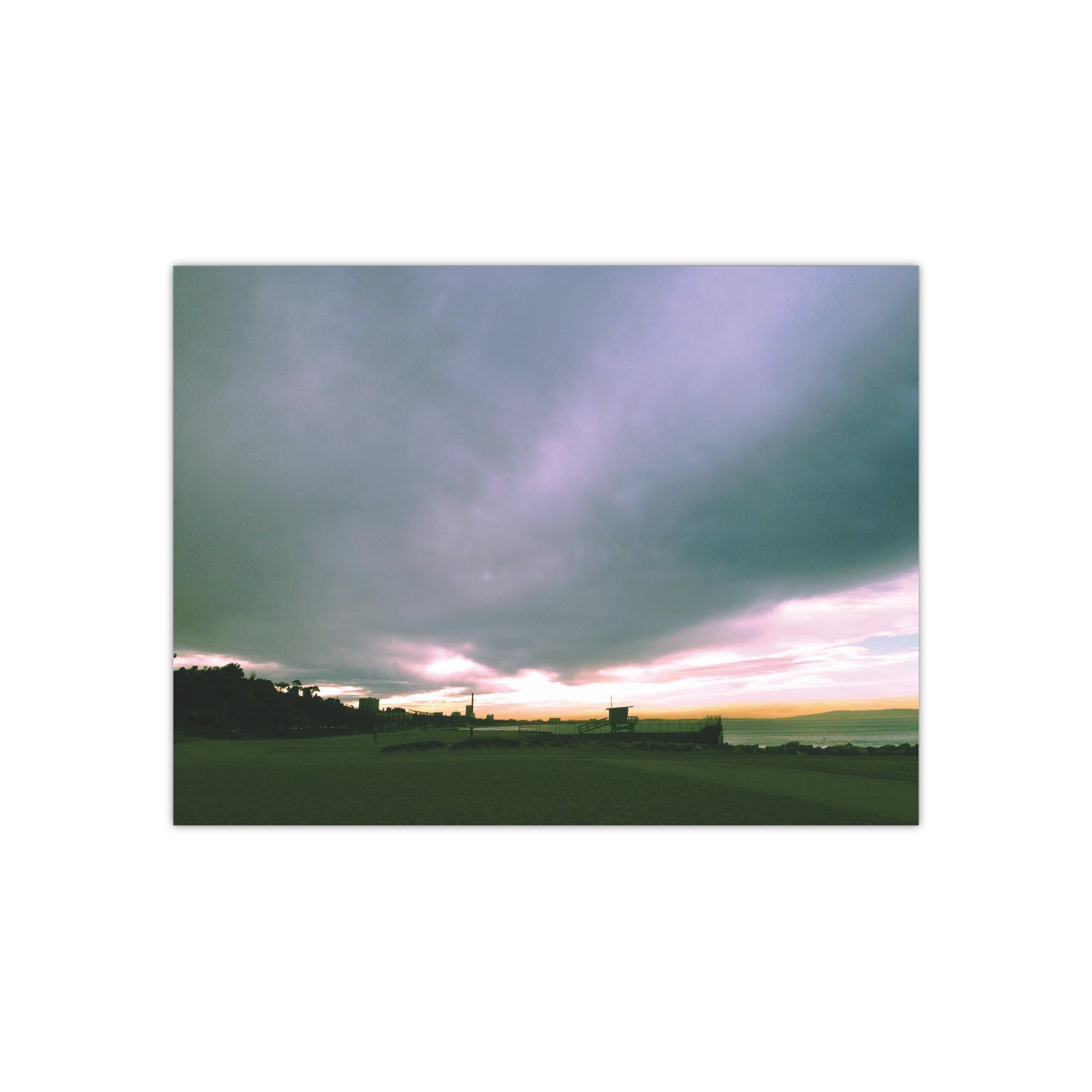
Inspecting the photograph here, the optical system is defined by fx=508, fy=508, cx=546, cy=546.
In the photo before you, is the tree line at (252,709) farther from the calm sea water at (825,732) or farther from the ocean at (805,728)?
the calm sea water at (825,732)

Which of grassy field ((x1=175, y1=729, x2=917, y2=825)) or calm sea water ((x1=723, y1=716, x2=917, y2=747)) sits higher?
calm sea water ((x1=723, y1=716, x2=917, y2=747))

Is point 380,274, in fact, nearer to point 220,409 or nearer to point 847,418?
point 220,409

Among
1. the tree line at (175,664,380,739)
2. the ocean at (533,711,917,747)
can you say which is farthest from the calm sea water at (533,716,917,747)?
the tree line at (175,664,380,739)

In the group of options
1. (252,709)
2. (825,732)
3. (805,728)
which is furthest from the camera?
(805,728)

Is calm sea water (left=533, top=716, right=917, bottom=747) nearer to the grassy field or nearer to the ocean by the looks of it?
the ocean

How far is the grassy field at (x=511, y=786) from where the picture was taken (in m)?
3.90

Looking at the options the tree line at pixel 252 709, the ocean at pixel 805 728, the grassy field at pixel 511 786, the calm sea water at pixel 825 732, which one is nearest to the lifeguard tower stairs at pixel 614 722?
the ocean at pixel 805 728

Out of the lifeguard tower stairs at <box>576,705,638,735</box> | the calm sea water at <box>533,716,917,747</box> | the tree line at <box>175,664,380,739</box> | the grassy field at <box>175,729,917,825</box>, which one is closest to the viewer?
the grassy field at <box>175,729,917,825</box>

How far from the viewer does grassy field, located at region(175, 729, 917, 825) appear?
154 inches

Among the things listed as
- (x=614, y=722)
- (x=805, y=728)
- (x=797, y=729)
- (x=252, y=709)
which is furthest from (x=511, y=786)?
(x=805, y=728)

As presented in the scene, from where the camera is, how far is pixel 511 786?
4.27 metres

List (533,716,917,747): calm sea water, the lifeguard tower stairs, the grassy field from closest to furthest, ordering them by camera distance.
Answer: the grassy field → (533,716,917,747): calm sea water → the lifeguard tower stairs

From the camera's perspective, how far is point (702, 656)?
4.45 metres

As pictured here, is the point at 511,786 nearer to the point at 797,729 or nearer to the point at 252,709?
the point at 252,709
